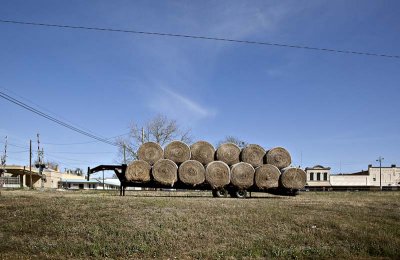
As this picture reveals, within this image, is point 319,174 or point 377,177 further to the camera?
point 377,177

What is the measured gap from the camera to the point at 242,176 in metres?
22.1

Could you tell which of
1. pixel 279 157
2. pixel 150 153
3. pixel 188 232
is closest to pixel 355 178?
pixel 279 157

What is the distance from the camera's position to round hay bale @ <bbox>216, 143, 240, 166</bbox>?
75.2 feet

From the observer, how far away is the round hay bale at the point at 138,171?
70.6 ft

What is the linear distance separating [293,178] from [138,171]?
8.47 meters

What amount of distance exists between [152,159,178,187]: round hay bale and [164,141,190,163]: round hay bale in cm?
71

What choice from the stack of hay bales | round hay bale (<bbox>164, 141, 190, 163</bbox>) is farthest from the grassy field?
round hay bale (<bbox>164, 141, 190, 163</bbox>)

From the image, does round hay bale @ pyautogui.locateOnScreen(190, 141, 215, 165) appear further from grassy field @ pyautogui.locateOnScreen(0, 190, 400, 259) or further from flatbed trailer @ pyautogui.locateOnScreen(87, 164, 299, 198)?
grassy field @ pyautogui.locateOnScreen(0, 190, 400, 259)

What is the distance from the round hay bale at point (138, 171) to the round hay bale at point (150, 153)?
0.46 m

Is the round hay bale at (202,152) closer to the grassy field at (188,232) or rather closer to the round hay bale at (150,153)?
the round hay bale at (150,153)

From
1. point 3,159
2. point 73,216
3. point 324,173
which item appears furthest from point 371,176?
point 73,216

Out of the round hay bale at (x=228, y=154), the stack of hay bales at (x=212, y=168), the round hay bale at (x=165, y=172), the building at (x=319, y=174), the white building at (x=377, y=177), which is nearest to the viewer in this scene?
the round hay bale at (x=165, y=172)

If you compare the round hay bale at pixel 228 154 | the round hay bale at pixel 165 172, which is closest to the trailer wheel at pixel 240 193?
the round hay bale at pixel 228 154

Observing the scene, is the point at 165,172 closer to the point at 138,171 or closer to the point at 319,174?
the point at 138,171
